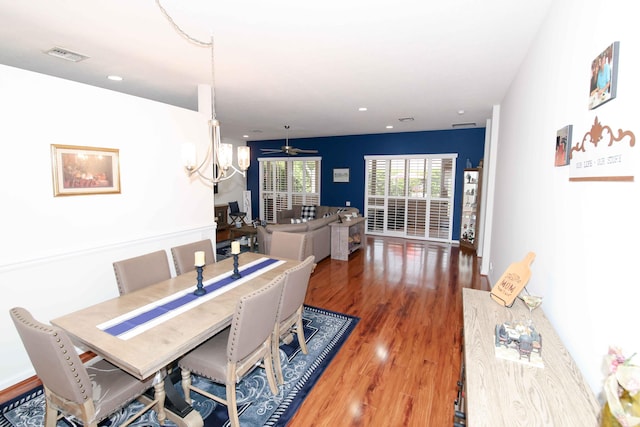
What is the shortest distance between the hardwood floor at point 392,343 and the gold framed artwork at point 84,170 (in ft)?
8.62

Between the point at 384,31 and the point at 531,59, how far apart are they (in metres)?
1.29

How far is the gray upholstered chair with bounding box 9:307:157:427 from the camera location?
1461 millimetres

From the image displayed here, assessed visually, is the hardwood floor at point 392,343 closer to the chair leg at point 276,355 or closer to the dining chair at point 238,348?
the chair leg at point 276,355

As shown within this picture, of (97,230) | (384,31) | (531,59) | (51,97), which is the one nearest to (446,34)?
(384,31)

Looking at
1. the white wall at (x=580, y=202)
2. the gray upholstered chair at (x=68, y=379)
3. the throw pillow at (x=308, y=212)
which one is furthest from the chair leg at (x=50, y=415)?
the throw pillow at (x=308, y=212)

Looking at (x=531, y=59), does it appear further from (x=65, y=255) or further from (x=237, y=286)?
(x=65, y=255)

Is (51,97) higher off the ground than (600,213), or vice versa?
(51,97)

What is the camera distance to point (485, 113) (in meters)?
5.21

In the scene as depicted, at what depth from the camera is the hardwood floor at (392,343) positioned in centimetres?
216

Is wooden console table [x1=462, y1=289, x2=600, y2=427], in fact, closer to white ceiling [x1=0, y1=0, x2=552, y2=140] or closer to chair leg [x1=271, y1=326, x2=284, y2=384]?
chair leg [x1=271, y1=326, x2=284, y2=384]

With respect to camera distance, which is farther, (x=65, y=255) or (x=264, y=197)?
(x=264, y=197)

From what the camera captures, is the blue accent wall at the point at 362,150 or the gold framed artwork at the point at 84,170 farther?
the blue accent wall at the point at 362,150

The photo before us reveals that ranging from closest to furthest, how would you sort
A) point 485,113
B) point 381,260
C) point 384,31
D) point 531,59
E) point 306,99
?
point 384,31
point 531,59
point 306,99
point 485,113
point 381,260

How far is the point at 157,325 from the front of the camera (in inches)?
72.7
